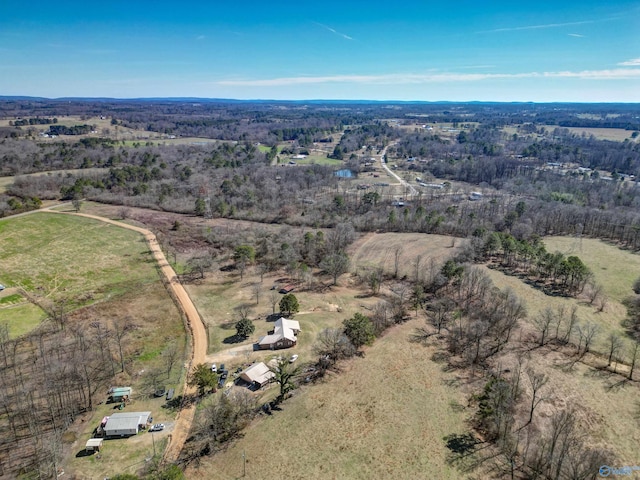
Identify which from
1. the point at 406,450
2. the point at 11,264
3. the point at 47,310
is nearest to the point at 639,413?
the point at 406,450

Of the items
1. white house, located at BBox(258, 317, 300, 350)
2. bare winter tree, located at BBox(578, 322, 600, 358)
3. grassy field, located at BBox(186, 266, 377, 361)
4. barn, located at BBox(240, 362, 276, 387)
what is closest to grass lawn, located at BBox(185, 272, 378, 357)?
grassy field, located at BBox(186, 266, 377, 361)

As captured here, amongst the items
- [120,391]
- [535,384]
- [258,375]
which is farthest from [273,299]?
[535,384]

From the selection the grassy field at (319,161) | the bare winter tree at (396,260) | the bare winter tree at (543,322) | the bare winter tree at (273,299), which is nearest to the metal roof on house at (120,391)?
the bare winter tree at (273,299)

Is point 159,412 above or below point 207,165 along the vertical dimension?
below

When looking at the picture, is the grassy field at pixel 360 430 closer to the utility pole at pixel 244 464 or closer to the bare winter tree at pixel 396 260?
the utility pole at pixel 244 464

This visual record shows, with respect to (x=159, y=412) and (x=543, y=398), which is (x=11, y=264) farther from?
(x=543, y=398)
